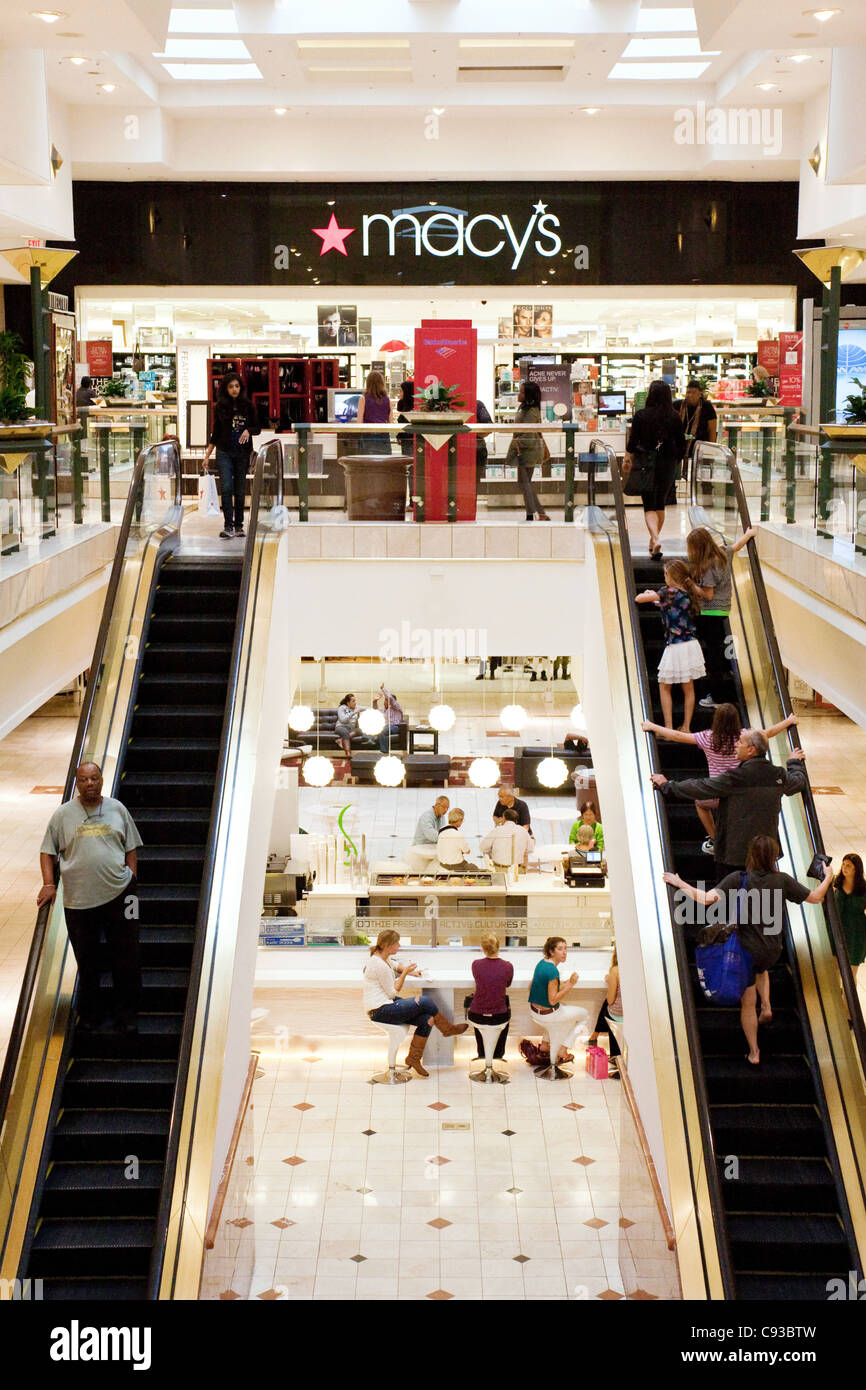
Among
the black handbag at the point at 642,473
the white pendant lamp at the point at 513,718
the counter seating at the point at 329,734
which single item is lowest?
the counter seating at the point at 329,734

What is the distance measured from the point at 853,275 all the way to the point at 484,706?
8.82 meters

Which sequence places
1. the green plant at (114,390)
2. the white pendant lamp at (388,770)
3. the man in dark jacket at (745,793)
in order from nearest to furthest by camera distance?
the man in dark jacket at (745,793) → the white pendant lamp at (388,770) → the green plant at (114,390)

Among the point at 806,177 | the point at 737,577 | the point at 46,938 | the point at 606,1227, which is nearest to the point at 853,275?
the point at 806,177

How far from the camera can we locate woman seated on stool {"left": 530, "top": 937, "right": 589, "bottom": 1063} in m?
12.1

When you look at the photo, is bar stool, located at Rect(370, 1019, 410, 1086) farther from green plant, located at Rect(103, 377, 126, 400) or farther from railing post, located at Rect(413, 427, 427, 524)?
green plant, located at Rect(103, 377, 126, 400)

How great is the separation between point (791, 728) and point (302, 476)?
5.65m

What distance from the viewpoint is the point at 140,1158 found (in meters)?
7.16

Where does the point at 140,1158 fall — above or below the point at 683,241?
below

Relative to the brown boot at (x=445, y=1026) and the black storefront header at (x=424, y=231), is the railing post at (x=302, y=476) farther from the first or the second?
the black storefront header at (x=424, y=231)

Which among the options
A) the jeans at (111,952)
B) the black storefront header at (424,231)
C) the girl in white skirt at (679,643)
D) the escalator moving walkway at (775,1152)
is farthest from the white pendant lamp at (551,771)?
the jeans at (111,952)

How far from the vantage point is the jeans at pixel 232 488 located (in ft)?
38.7

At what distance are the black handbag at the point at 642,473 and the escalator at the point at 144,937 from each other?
278 cm

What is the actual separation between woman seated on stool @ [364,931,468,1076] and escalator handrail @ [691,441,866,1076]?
14.9 feet

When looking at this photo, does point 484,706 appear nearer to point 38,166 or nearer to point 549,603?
point 549,603
